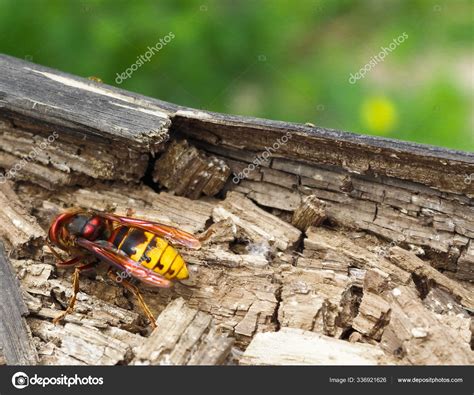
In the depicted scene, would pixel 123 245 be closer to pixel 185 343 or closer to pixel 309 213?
pixel 185 343

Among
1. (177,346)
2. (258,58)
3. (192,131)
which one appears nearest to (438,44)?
(258,58)

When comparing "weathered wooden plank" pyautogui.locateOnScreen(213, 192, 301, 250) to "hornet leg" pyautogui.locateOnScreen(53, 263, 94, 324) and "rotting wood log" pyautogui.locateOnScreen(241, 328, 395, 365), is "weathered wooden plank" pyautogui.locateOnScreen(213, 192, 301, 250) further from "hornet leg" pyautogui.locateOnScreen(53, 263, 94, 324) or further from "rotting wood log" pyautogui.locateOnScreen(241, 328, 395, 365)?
"hornet leg" pyautogui.locateOnScreen(53, 263, 94, 324)

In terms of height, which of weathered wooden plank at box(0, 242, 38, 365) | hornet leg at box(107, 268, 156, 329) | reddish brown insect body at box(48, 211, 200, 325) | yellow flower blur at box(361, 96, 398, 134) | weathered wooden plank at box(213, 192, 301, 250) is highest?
yellow flower blur at box(361, 96, 398, 134)

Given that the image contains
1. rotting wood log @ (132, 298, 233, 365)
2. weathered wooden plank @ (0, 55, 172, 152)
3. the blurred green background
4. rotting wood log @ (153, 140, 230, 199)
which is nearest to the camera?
rotting wood log @ (132, 298, 233, 365)

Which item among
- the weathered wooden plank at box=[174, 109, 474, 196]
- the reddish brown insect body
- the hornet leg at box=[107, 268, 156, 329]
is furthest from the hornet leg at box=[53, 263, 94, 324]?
the weathered wooden plank at box=[174, 109, 474, 196]

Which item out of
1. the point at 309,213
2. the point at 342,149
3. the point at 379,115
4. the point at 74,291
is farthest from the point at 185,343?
the point at 379,115
